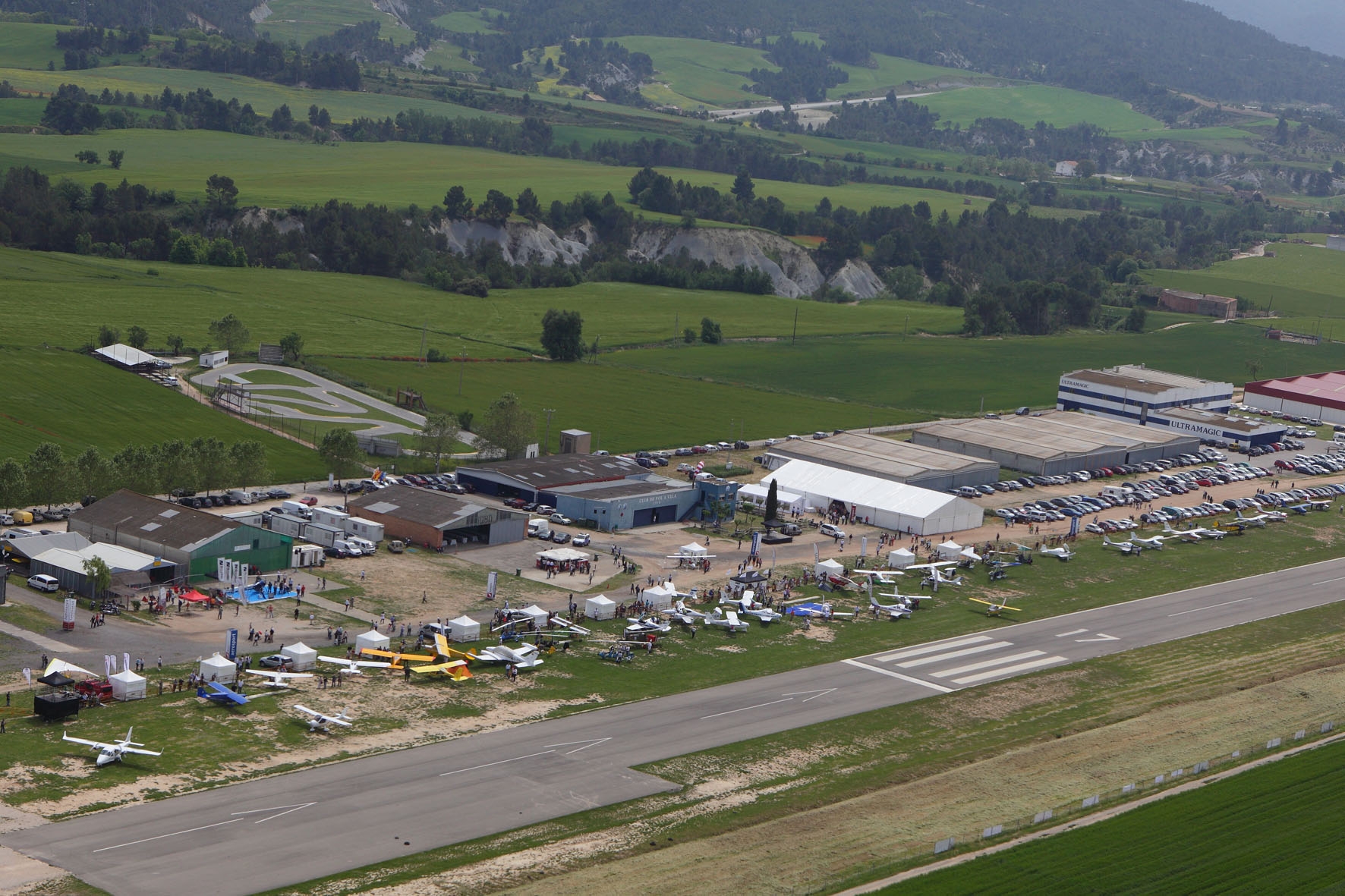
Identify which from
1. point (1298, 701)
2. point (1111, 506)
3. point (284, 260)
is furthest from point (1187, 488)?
point (284, 260)

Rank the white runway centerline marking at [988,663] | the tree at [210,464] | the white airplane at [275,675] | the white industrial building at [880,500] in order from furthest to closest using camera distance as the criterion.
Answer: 1. the white industrial building at [880,500]
2. the tree at [210,464]
3. the white runway centerline marking at [988,663]
4. the white airplane at [275,675]

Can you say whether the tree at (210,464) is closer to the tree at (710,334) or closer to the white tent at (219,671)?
the white tent at (219,671)

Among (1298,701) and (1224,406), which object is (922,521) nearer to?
(1298,701)

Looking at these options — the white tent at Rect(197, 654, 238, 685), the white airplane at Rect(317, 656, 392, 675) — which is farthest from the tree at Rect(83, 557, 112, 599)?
the white airplane at Rect(317, 656, 392, 675)

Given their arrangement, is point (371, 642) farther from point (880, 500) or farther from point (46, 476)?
point (880, 500)

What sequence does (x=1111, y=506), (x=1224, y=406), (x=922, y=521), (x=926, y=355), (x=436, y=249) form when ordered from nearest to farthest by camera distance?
(x=922, y=521) → (x=1111, y=506) → (x=1224, y=406) → (x=926, y=355) → (x=436, y=249)

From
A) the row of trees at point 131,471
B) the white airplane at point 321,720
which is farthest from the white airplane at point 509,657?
the row of trees at point 131,471

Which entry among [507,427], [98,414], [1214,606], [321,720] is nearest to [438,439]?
[507,427]
